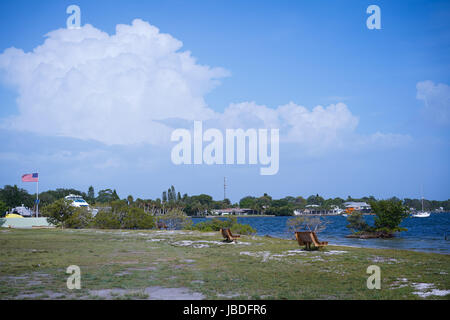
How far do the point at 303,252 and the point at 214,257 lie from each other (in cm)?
406

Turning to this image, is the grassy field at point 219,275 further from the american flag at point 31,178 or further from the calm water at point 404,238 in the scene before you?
the american flag at point 31,178

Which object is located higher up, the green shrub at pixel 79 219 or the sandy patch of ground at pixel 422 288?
the sandy patch of ground at pixel 422 288

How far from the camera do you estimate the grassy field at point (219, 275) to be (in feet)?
28.6

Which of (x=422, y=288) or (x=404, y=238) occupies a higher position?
(x=422, y=288)

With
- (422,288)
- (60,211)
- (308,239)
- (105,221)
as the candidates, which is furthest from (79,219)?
(422,288)

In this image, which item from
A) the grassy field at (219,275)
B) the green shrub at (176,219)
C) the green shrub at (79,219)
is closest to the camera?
the grassy field at (219,275)

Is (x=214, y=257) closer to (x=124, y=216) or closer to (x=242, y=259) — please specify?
(x=242, y=259)

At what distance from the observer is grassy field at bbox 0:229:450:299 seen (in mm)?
8719

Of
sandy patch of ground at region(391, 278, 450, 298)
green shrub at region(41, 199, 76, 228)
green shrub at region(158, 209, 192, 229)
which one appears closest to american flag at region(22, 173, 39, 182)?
green shrub at region(41, 199, 76, 228)

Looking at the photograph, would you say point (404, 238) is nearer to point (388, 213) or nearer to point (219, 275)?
point (388, 213)

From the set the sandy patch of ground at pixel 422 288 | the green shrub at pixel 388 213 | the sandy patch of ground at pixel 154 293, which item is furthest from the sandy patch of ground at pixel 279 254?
the green shrub at pixel 388 213

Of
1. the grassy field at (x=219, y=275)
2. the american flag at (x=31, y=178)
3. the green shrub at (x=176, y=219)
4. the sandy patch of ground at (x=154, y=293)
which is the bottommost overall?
the green shrub at (x=176, y=219)

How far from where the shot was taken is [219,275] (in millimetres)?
11141
